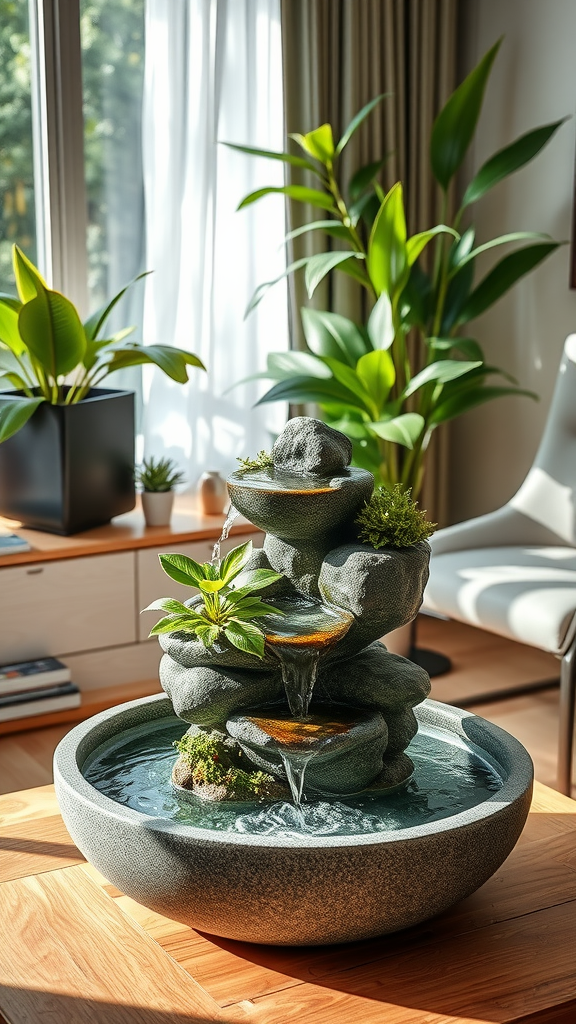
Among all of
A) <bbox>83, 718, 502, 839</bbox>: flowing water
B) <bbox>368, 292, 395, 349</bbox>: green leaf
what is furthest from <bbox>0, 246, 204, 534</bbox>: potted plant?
<bbox>83, 718, 502, 839</bbox>: flowing water

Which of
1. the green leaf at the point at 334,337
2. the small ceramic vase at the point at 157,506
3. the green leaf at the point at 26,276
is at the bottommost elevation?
the small ceramic vase at the point at 157,506

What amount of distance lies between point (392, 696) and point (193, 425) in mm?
→ 2053

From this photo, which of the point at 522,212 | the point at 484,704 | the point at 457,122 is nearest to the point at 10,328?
the point at 457,122

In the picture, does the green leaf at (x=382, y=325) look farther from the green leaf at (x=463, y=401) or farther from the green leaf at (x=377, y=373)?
the green leaf at (x=463, y=401)

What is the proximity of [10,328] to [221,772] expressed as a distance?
5.56 ft

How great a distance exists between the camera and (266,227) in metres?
3.50

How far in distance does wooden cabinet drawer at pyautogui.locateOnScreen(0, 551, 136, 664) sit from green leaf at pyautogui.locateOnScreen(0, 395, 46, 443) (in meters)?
0.34

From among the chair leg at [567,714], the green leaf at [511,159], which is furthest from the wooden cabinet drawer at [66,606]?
the green leaf at [511,159]

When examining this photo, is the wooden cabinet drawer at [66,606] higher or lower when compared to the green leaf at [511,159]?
lower

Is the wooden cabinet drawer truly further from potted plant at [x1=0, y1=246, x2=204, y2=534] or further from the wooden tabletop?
potted plant at [x1=0, y1=246, x2=204, y2=534]

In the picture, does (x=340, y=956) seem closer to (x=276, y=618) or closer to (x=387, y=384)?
(x=276, y=618)

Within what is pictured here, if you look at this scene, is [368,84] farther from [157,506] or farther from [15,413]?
[15,413]

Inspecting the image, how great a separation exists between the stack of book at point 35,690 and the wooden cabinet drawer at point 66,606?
0.06 metres

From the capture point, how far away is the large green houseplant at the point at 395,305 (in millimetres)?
2965
